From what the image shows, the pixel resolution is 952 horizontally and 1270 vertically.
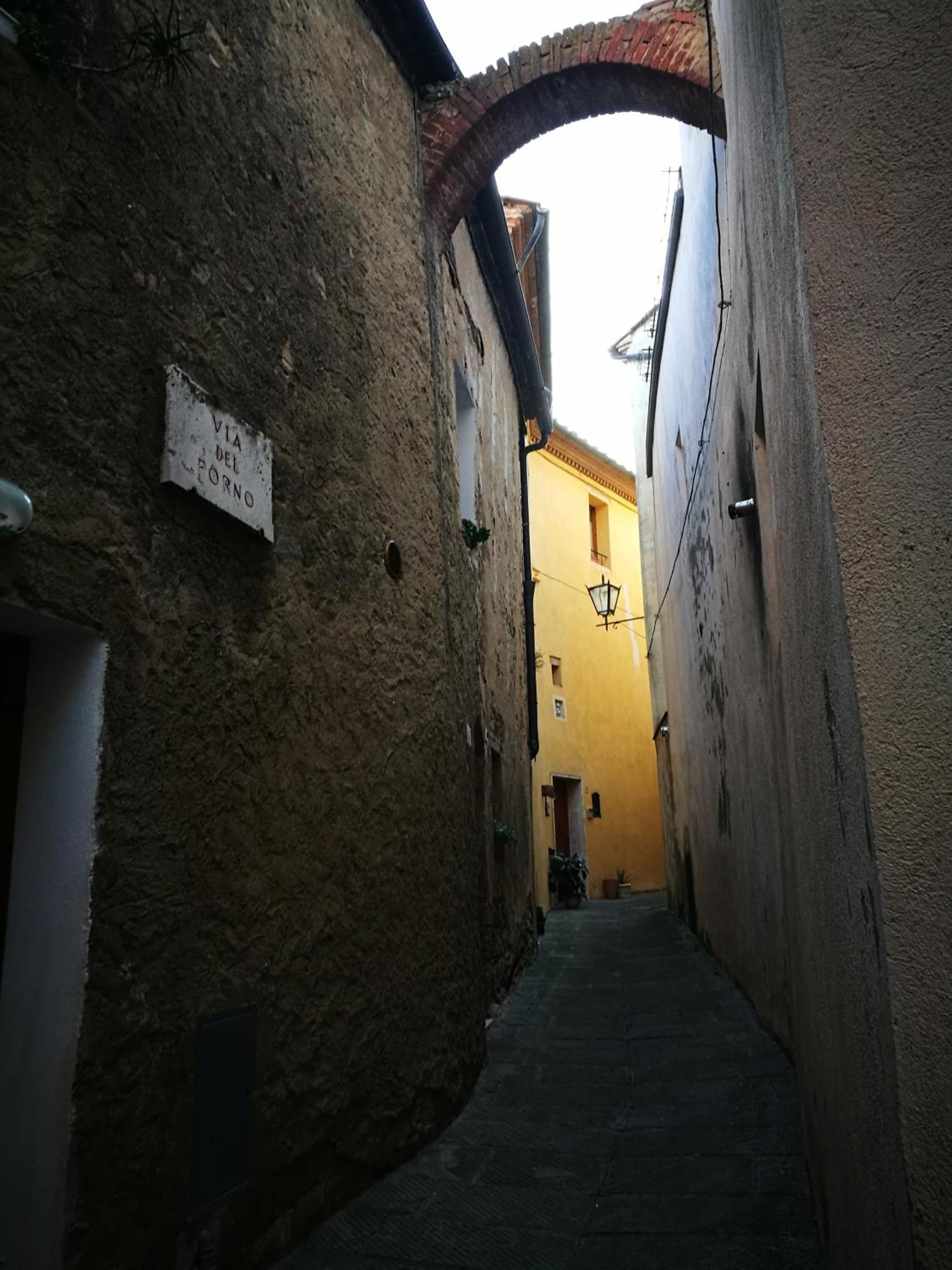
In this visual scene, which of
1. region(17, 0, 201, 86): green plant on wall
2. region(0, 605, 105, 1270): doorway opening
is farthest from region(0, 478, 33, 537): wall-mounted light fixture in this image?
region(17, 0, 201, 86): green plant on wall

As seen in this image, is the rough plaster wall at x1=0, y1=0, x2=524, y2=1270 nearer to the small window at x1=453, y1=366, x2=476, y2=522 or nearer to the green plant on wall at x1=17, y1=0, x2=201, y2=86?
the green plant on wall at x1=17, y1=0, x2=201, y2=86

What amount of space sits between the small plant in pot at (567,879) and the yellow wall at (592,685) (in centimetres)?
54

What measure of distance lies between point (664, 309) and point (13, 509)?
Result: 8435 mm

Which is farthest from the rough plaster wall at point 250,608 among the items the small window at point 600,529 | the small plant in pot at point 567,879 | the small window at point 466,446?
the small window at point 600,529

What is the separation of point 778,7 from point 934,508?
101 cm

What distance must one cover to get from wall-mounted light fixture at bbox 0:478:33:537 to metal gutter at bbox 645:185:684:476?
6.51 metres

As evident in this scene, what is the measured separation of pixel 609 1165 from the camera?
344cm

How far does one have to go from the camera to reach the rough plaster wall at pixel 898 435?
1210 mm

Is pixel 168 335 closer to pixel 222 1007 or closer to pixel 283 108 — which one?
pixel 283 108

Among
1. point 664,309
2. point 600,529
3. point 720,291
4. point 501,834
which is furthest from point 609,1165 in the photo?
point 600,529

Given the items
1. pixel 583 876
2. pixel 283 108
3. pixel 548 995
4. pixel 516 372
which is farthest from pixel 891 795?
pixel 583 876

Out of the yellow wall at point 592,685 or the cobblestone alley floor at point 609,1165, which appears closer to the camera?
the cobblestone alley floor at point 609,1165

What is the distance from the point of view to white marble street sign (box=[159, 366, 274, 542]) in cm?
261

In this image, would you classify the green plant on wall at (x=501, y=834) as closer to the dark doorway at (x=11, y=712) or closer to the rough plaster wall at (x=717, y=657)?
the rough plaster wall at (x=717, y=657)
